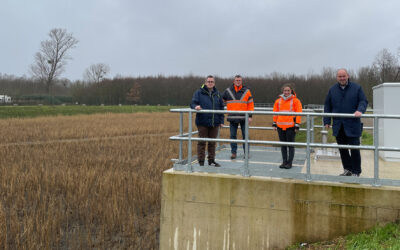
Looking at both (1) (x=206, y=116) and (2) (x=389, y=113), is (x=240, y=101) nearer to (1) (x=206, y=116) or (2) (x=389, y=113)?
(1) (x=206, y=116)

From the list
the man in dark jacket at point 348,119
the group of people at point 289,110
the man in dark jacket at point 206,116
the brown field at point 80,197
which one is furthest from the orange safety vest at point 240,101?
the brown field at point 80,197

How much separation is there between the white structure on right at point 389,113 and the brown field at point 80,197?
15.6ft

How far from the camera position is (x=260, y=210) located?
508 centimetres

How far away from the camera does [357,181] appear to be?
4797 mm

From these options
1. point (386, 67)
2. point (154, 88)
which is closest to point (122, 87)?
point (154, 88)

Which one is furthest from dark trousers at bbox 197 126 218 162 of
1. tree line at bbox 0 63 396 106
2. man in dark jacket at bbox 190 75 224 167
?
tree line at bbox 0 63 396 106

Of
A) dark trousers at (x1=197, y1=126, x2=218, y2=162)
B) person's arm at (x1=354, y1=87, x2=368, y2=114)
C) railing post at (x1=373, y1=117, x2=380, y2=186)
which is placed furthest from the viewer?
dark trousers at (x1=197, y1=126, x2=218, y2=162)

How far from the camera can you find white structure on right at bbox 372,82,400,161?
21.5ft

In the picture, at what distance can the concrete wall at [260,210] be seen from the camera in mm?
4664

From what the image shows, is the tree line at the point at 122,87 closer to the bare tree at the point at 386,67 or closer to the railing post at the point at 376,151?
the bare tree at the point at 386,67

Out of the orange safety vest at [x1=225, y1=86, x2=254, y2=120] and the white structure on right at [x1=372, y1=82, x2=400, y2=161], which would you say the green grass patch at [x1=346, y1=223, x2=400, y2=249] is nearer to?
the white structure on right at [x1=372, y1=82, x2=400, y2=161]

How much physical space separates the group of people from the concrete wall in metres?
0.67

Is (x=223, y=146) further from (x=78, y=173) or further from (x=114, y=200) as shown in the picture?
(x=78, y=173)

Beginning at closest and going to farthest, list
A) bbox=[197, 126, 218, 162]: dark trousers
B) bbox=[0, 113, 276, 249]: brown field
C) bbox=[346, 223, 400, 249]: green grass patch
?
bbox=[346, 223, 400, 249]: green grass patch → bbox=[197, 126, 218, 162]: dark trousers → bbox=[0, 113, 276, 249]: brown field
